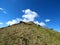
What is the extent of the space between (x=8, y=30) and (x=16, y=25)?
6.87 feet

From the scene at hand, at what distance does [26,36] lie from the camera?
25781mm

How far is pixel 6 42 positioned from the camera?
82.8 feet

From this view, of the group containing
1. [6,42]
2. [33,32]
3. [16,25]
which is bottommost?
[6,42]

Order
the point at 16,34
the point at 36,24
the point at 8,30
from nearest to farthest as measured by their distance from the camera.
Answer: the point at 16,34
the point at 8,30
the point at 36,24

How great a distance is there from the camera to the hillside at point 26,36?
25.0 meters

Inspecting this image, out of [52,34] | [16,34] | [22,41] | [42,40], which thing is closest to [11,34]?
[16,34]

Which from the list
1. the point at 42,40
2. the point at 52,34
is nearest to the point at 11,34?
the point at 42,40

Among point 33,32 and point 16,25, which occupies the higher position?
point 16,25

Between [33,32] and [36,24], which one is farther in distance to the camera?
[36,24]

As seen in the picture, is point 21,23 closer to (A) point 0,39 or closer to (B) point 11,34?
(B) point 11,34

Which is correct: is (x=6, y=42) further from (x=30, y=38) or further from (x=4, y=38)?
(x=30, y=38)

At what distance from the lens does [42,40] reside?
25438mm

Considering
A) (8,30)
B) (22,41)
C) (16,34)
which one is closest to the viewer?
(22,41)

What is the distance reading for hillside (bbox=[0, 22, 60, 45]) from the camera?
81.9 feet
